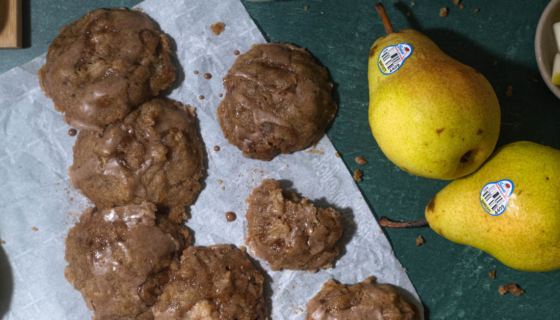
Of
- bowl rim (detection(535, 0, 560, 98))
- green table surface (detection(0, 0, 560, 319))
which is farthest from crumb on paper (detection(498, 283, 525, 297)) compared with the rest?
bowl rim (detection(535, 0, 560, 98))

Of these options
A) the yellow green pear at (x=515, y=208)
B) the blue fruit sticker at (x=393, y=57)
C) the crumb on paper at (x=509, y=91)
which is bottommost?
the yellow green pear at (x=515, y=208)

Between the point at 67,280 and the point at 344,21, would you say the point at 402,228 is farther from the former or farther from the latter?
the point at 67,280

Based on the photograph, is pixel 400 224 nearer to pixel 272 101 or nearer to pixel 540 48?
pixel 272 101

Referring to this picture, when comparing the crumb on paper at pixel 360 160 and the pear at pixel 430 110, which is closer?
the pear at pixel 430 110

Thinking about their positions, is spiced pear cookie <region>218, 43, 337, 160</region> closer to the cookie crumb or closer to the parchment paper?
the parchment paper

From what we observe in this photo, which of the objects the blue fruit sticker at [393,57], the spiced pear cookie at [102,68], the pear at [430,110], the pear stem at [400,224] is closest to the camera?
the pear at [430,110]

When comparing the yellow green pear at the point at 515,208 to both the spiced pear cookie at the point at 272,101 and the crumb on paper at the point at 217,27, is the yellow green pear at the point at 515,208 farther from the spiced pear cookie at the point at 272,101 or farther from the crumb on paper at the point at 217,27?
the crumb on paper at the point at 217,27

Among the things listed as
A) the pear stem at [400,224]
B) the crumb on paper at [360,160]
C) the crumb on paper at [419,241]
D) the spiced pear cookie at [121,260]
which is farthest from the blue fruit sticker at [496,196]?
the spiced pear cookie at [121,260]
